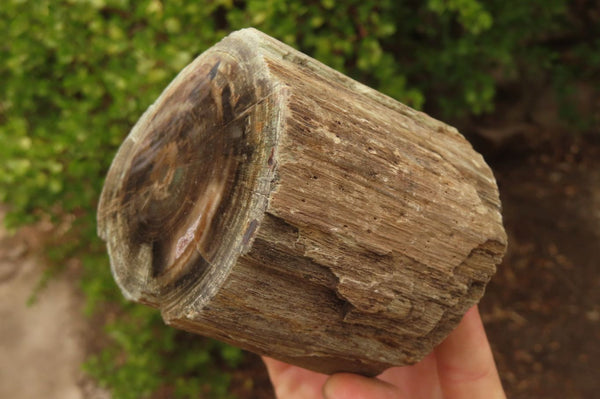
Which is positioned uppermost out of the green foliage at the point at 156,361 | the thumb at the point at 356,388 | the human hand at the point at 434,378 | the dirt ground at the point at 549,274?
the thumb at the point at 356,388

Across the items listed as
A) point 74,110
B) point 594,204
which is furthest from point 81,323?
point 594,204

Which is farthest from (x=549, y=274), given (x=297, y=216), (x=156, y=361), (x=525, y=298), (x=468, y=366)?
(x=297, y=216)

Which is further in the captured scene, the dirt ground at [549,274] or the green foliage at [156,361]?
the dirt ground at [549,274]

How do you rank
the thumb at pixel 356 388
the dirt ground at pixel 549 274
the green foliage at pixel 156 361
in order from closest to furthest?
the thumb at pixel 356 388 < the green foliage at pixel 156 361 < the dirt ground at pixel 549 274

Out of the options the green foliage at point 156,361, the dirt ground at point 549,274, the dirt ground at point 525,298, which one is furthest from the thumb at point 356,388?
the dirt ground at point 549,274

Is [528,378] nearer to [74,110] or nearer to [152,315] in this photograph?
[152,315]

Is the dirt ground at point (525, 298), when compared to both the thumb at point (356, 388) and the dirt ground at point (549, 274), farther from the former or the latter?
the thumb at point (356, 388)

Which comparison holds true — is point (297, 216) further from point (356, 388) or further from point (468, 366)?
point (468, 366)
